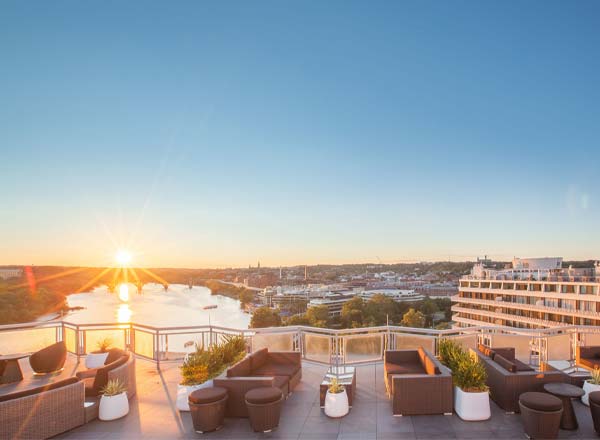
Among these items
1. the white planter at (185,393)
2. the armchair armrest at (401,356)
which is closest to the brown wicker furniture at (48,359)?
the white planter at (185,393)

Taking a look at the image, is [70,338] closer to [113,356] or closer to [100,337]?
[100,337]

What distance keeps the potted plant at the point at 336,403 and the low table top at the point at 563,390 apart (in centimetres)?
286

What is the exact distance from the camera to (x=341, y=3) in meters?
10.8

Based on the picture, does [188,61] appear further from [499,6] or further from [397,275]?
[397,275]

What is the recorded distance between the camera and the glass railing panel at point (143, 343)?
31.7 ft

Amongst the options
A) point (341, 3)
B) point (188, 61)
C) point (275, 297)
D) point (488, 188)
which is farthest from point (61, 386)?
point (275, 297)

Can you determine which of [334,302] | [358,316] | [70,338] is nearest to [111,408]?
[70,338]

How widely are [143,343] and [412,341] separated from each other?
6454 mm

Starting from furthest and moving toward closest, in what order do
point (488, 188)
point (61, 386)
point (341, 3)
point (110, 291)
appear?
Answer: point (110, 291), point (488, 188), point (341, 3), point (61, 386)

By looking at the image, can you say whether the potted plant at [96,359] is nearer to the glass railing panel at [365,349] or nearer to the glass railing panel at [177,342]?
the glass railing panel at [177,342]

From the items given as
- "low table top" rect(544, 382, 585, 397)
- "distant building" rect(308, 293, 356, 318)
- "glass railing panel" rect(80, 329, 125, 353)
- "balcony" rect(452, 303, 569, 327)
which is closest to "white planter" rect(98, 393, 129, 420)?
"glass railing panel" rect(80, 329, 125, 353)

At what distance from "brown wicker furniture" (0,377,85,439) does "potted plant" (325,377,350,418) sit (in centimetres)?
365

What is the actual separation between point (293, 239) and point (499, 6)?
31839mm

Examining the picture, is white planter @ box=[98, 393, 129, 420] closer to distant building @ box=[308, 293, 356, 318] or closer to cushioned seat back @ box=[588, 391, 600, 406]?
cushioned seat back @ box=[588, 391, 600, 406]
